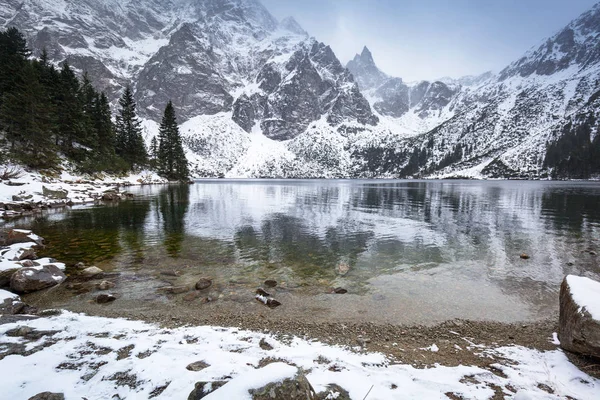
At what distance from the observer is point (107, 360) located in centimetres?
644

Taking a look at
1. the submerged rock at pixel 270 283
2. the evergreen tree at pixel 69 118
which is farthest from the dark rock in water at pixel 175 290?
the evergreen tree at pixel 69 118

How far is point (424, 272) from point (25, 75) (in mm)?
66360

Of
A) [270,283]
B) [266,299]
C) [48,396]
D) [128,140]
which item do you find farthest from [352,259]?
[128,140]

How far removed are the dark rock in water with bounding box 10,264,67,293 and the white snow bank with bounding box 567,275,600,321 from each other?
60.8 ft

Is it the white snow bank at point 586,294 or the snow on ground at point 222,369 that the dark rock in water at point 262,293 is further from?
the white snow bank at point 586,294

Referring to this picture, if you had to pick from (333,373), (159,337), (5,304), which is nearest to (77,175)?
(5,304)

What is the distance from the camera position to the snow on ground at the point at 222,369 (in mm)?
5332

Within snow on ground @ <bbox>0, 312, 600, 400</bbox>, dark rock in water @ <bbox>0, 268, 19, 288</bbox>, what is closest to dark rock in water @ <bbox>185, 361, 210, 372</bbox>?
snow on ground @ <bbox>0, 312, 600, 400</bbox>

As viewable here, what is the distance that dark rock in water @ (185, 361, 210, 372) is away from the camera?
615 cm

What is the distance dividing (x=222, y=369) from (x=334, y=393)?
2.60 meters

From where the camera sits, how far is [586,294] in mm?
7398

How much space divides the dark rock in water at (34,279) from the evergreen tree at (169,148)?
298ft

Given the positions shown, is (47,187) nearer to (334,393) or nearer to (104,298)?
(104,298)

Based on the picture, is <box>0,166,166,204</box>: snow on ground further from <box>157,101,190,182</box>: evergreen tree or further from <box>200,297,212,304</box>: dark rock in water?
<box>200,297,212,304</box>: dark rock in water
